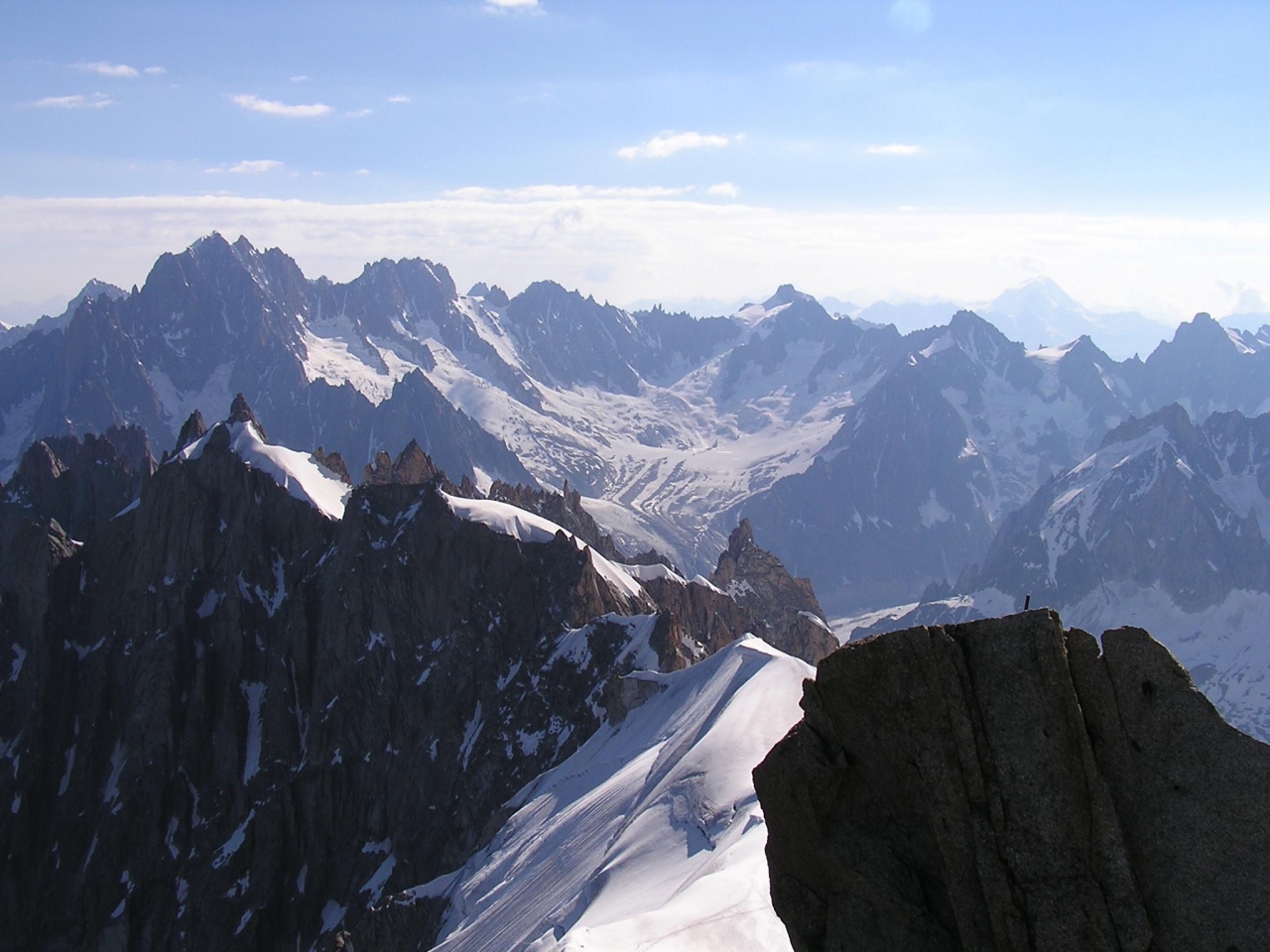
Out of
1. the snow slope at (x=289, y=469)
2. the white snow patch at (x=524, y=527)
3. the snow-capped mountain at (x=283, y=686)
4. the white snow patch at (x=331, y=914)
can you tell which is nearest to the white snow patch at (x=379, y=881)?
the snow-capped mountain at (x=283, y=686)

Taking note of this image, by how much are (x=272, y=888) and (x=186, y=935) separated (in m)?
10.3

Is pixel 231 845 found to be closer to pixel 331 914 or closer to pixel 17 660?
pixel 331 914

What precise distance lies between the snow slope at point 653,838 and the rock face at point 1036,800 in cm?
2636

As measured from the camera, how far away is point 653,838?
7488 cm

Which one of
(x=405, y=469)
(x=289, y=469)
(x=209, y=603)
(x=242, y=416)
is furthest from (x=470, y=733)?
(x=242, y=416)

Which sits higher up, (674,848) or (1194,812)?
(1194,812)

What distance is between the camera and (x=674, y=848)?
235 ft

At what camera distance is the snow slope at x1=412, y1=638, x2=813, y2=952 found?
52406 mm

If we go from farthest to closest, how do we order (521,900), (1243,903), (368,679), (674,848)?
(368,679) < (521,900) < (674,848) < (1243,903)

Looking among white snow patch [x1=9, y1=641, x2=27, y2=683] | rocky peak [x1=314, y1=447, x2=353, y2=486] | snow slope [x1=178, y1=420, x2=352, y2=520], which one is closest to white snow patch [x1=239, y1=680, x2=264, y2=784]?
snow slope [x1=178, y1=420, x2=352, y2=520]

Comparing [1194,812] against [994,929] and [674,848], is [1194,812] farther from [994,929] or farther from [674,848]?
[674,848]

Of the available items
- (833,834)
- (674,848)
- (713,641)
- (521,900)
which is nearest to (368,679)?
(713,641)

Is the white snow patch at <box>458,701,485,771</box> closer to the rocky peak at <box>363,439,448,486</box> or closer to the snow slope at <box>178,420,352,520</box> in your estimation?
the snow slope at <box>178,420,352,520</box>

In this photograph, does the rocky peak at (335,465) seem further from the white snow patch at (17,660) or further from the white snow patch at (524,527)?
the white snow patch at (17,660)
